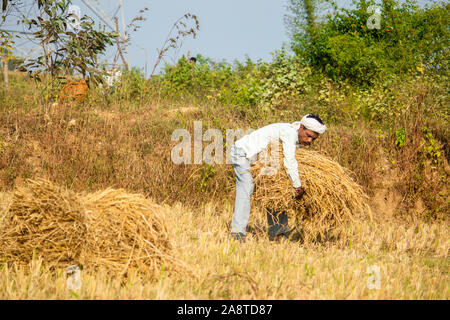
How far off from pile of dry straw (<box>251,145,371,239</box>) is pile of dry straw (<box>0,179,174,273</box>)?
1.59 metres

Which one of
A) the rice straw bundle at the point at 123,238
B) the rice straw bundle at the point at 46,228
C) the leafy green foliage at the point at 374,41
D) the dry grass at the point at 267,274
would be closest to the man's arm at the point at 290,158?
the dry grass at the point at 267,274

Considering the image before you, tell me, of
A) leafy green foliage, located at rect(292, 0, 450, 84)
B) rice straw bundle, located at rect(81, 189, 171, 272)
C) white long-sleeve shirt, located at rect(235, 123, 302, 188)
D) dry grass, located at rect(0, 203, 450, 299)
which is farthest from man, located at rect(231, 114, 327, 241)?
leafy green foliage, located at rect(292, 0, 450, 84)

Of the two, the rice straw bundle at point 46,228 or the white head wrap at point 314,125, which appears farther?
the white head wrap at point 314,125

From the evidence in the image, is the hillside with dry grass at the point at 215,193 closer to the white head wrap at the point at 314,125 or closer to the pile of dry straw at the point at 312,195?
the pile of dry straw at the point at 312,195

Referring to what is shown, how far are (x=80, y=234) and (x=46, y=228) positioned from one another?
321mm

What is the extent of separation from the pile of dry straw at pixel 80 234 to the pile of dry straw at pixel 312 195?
1592mm

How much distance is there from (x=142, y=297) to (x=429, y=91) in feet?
21.9

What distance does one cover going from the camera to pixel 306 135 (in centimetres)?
490

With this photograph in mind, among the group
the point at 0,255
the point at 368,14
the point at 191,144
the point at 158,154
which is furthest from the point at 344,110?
the point at 0,255

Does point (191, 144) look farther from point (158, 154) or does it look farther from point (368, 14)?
point (368, 14)

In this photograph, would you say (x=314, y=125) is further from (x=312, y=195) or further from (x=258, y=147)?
(x=312, y=195)

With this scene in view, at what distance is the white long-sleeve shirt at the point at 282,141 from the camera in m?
4.70

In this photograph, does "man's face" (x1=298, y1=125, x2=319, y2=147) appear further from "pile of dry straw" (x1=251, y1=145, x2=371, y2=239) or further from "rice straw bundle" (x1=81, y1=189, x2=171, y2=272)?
"rice straw bundle" (x1=81, y1=189, x2=171, y2=272)

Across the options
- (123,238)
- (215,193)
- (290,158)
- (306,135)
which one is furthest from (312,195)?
(215,193)
